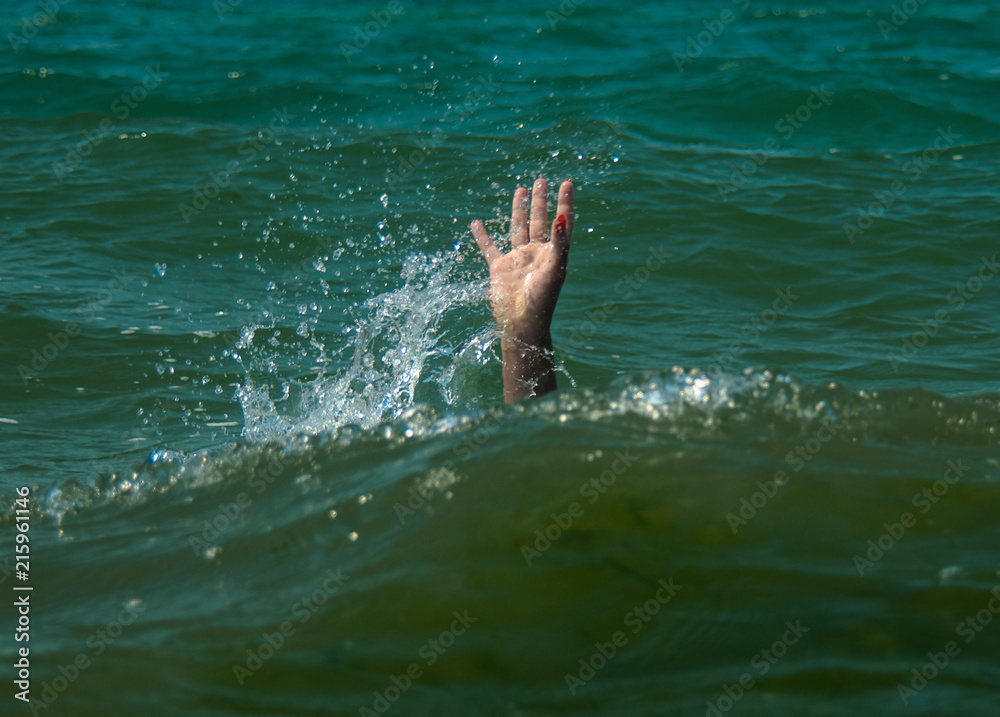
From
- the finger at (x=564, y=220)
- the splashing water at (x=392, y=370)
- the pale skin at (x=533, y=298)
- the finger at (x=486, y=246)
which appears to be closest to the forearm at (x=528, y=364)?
the pale skin at (x=533, y=298)

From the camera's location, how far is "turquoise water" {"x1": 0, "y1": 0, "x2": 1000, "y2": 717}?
245 cm

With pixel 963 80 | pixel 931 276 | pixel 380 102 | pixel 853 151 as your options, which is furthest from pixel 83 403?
pixel 963 80

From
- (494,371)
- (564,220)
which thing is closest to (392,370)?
(494,371)

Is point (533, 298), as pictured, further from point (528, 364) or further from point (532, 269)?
point (528, 364)

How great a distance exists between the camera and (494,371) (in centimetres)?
541

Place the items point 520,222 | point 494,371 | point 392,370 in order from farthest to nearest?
point 494,371 → point 392,370 → point 520,222

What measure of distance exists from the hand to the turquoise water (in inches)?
26.6

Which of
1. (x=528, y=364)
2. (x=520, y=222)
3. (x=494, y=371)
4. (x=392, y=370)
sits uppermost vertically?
(x=520, y=222)

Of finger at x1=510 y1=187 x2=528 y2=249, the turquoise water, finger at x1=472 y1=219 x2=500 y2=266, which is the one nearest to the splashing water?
the turquoise water

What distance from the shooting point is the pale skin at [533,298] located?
3.98 meters

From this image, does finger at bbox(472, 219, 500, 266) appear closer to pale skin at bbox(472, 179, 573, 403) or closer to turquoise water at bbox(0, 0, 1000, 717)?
pale skin at bbox(472, 179, 573, 403)

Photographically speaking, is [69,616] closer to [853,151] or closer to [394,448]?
[394,448]

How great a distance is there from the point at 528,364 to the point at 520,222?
28.1 inches

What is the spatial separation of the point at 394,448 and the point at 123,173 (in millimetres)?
6590
